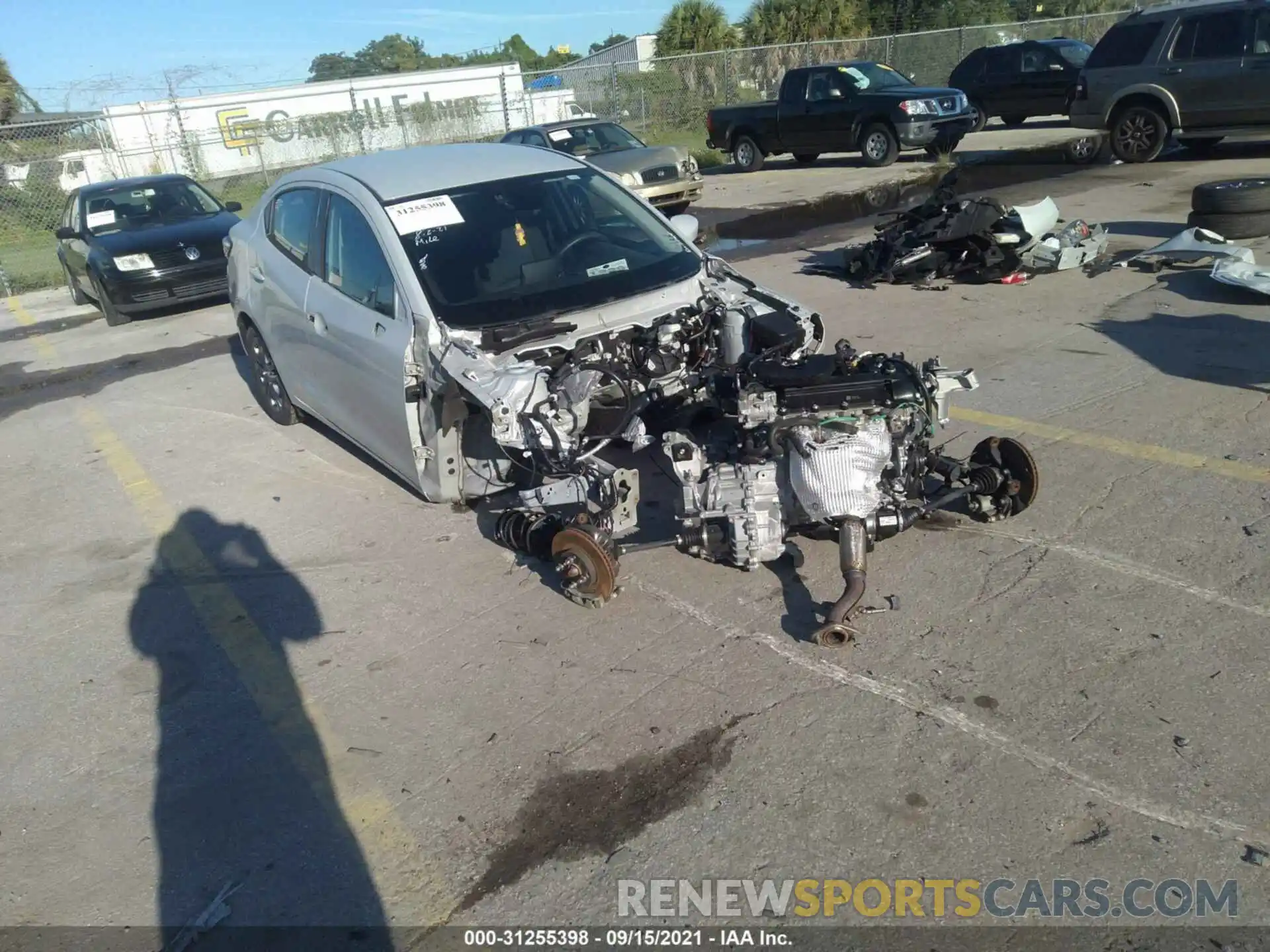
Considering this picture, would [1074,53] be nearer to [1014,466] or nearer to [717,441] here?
[1014,466]

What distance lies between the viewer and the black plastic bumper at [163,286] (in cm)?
1178

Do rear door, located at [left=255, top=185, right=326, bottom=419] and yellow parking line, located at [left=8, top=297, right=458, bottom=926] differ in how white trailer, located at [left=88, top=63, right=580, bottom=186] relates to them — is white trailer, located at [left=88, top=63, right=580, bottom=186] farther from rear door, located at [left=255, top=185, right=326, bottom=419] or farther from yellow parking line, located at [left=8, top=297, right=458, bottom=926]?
yellow parking line, located at [left=8, top=297, right=458, bottom=926]

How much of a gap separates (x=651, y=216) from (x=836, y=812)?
3912 millimetres

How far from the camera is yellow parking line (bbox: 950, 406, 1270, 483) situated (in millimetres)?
4969

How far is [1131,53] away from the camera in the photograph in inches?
576

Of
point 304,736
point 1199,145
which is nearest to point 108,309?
point 304,736

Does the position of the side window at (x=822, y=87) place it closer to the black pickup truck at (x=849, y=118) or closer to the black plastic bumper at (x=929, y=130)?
the black pickup truck at (x=849, y=118)

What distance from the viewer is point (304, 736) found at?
3836 millimetres

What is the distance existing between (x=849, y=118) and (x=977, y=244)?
10210 mm

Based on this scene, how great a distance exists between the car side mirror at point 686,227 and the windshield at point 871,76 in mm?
13448

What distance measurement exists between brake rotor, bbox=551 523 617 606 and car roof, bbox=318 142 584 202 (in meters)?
2.29

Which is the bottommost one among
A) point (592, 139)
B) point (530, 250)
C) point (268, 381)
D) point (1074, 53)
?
point (268, 381)

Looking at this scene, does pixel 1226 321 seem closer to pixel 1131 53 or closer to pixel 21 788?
pixel 21 788

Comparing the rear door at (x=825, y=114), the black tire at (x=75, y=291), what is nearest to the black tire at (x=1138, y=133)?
the rear door at (x=825, y=114)
